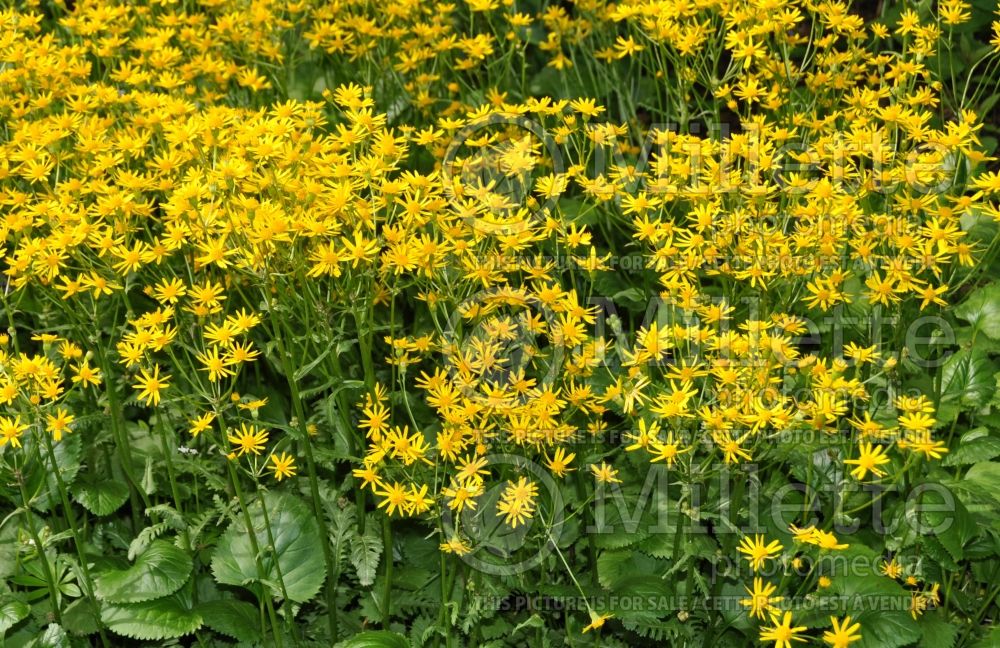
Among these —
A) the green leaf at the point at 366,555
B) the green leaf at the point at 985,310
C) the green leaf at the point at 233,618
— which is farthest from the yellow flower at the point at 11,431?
the green leaf at the point at 985,310

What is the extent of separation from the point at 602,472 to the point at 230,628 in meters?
1.29

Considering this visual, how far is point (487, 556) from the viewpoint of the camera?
3443 millimetres

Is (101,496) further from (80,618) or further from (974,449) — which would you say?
(974,449)

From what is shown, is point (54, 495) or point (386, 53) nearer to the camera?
point (54, 495)

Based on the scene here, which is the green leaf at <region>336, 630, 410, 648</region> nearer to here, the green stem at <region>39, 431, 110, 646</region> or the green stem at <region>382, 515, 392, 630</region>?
the green stem at <region>382, 515, 392, 630</region>

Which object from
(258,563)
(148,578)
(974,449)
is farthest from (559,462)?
(974,449)

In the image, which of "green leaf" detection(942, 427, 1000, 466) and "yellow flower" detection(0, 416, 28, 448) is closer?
"yellow flower" detection(0, 416, 28, 448)

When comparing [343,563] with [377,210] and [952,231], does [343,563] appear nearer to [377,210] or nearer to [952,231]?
[377,210]

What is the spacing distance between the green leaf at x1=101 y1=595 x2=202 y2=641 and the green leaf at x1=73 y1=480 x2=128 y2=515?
0.33m

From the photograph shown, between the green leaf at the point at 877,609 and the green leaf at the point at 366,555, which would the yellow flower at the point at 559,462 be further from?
the green leaf at the point at 877,609

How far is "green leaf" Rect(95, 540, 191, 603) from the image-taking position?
3.43 metres

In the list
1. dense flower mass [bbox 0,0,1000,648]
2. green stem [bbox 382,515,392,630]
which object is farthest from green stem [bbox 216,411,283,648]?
green stem [bbox 382,515,392,630]

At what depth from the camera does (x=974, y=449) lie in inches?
145

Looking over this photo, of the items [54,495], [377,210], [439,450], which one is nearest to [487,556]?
[439,450]
